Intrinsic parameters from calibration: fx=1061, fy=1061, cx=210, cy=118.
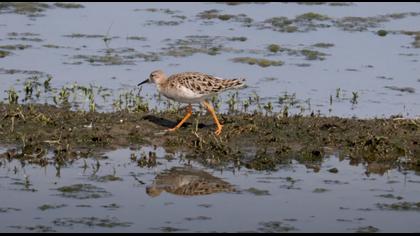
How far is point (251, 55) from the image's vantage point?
2173cm

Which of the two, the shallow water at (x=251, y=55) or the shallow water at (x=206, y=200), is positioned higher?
the shallow water at (x=251, y=55)

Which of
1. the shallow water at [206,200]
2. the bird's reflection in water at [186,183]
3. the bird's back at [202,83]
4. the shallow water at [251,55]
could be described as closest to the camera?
the shallow water at [206,200]

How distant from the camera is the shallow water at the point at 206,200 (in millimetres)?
11492

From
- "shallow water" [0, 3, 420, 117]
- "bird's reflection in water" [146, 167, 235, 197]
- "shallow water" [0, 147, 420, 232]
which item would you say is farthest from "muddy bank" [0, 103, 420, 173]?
"shallow water" [0, 3, 420, 117]

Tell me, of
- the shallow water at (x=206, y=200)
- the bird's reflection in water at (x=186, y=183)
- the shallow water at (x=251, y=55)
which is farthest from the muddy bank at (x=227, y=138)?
the shallow water at (x=251, y=55)

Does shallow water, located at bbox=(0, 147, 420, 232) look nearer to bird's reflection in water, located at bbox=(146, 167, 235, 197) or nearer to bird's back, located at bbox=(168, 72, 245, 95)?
bird's reflection in water, located at bbox=(146, 167, 235, 197)

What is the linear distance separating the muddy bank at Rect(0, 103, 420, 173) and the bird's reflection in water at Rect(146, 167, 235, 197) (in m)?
0.51

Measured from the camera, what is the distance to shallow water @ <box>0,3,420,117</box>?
18.7 meters

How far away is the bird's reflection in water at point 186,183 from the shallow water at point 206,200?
43mm

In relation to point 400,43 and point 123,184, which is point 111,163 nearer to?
point 123,184

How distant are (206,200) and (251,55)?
9.55m

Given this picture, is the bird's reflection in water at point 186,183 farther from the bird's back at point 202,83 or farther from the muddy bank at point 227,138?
the bird's back at point 202,83

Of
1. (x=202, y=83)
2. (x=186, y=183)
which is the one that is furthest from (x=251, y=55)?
(x=186, y=183)

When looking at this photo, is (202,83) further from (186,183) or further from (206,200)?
(206,200)
